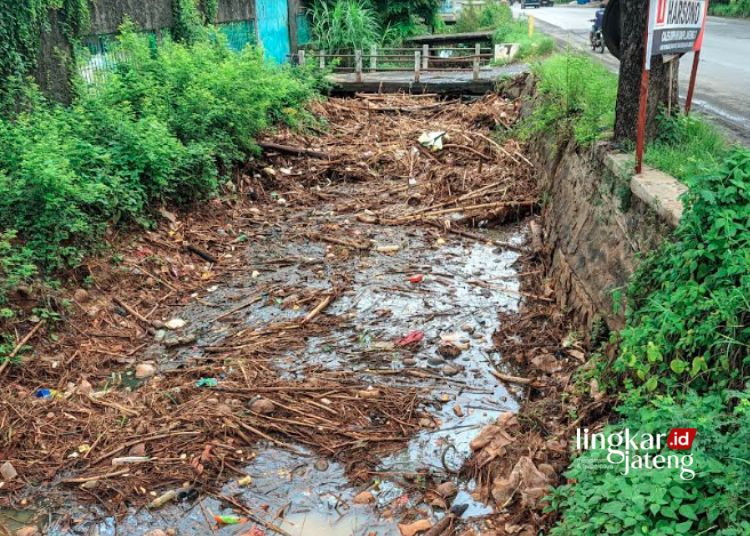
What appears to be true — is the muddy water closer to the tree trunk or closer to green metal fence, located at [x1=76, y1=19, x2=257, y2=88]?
the tree trunk

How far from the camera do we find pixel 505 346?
223 inches

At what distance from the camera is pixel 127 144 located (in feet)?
23.9

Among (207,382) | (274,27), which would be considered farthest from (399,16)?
(207,382)

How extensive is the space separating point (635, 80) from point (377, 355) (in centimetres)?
318

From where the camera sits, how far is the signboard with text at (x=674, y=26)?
4.62 m

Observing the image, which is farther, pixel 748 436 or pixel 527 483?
pixel 527 483

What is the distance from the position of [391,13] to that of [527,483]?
19359mm

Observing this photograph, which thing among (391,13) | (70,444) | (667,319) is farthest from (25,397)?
(391,13)

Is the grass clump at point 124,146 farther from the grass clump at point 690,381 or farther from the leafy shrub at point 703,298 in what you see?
the leafy shrub at point 703,298

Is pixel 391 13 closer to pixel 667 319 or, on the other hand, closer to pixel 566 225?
pixel 566 225

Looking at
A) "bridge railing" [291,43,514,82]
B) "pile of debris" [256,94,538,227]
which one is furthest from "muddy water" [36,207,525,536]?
"bridge railing" [291,43,514,82]

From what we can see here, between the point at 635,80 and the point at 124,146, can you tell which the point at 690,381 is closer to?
the point at 635,80

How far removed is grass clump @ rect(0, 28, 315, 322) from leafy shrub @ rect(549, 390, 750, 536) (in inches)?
188

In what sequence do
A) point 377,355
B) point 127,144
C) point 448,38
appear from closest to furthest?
1. point 377,355
2. point 127,144
3. point 448,38
